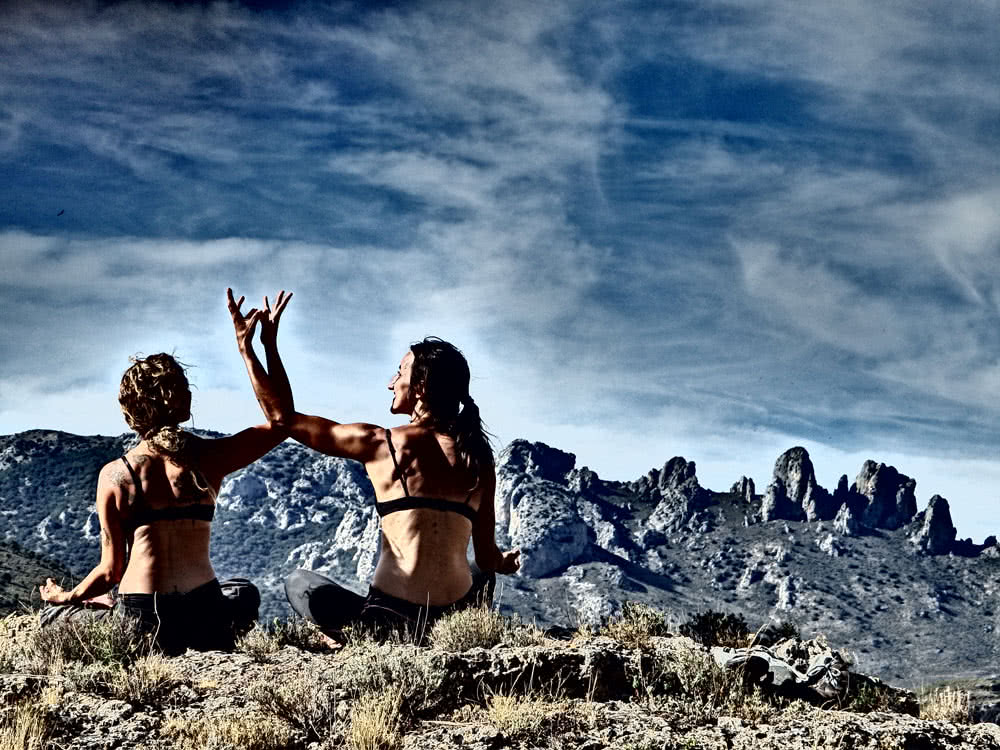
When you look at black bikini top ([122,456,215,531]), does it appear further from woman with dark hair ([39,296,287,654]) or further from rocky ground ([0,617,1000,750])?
rocky ground ([0,617,1000,750])

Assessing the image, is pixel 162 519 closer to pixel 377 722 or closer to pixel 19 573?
pixel 377 722

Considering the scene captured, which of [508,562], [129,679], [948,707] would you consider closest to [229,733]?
[129,679]

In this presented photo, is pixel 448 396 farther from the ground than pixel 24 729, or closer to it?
farther from the ground

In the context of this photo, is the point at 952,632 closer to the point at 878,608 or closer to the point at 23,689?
the point at 878,608

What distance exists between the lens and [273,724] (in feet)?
20.4

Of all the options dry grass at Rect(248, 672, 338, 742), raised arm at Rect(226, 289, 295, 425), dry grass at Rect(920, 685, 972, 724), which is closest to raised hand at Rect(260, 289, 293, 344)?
raised arm at Rect(226, 289, 295, 425)

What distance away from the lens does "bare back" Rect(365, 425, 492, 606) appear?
7914 millimetres

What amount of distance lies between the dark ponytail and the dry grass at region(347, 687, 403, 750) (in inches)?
85.7

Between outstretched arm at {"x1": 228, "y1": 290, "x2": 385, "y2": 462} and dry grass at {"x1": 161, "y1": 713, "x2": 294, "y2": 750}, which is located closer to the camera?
dry grass at {"x1": 161, "y1": 713, "x2": 294, "y2": 750}

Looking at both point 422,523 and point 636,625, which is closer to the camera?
point 422,523

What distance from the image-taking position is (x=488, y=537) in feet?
28.4

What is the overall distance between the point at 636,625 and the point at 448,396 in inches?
98.7

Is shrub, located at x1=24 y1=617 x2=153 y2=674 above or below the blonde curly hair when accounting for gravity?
below

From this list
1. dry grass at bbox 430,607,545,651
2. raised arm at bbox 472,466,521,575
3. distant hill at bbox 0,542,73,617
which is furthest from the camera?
distant hill at bbox 0,542,73,617
